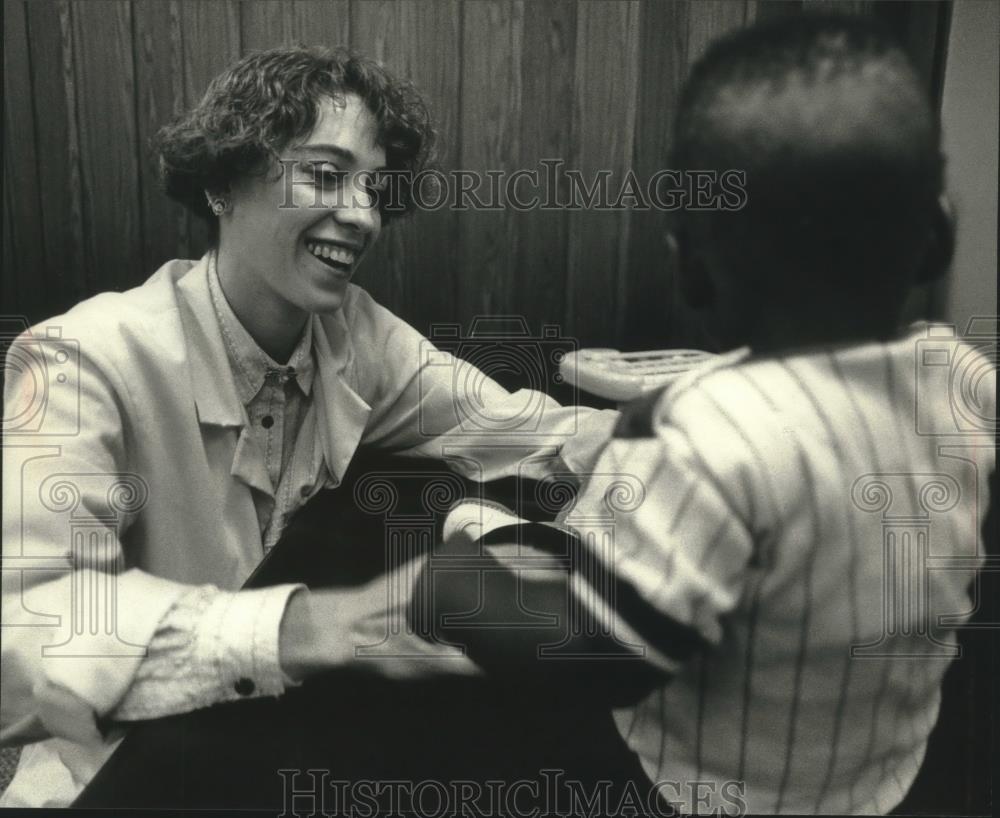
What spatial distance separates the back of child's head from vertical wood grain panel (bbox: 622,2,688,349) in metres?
0.30

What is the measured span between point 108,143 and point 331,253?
10.6 inches

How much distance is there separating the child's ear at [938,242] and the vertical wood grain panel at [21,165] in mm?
902

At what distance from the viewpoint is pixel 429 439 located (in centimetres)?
116

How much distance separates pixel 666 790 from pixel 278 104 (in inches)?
31.4

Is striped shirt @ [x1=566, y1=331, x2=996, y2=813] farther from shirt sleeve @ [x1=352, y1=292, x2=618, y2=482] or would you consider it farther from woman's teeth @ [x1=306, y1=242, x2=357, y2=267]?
woman's teeth @ [x1=306, y1=242, x2=357, y2=267]

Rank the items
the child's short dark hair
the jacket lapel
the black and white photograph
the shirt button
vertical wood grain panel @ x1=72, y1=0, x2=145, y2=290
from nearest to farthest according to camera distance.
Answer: the child's short dark hair < the black and white photograph < the shirt button < vertical wood grain panel @ x1=72, y1=0, x2=145, y2=290 < the jacket lapel

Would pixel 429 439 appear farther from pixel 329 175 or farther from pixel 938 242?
pixel 938 242

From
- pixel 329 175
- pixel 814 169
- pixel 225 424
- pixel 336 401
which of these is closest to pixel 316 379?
pixel 336 401

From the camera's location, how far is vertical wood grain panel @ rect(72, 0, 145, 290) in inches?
40.8

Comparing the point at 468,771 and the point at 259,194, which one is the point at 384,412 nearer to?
the point at 259,194

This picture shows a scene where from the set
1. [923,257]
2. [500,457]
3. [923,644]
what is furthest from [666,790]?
[923,257]

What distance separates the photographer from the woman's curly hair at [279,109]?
1051mm

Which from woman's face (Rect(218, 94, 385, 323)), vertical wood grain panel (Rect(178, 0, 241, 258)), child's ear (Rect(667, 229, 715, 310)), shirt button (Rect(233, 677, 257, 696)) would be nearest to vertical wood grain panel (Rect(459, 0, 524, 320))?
woman's face (Rect(218, 94, 385, 323))

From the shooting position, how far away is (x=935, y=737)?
995 millimetres
